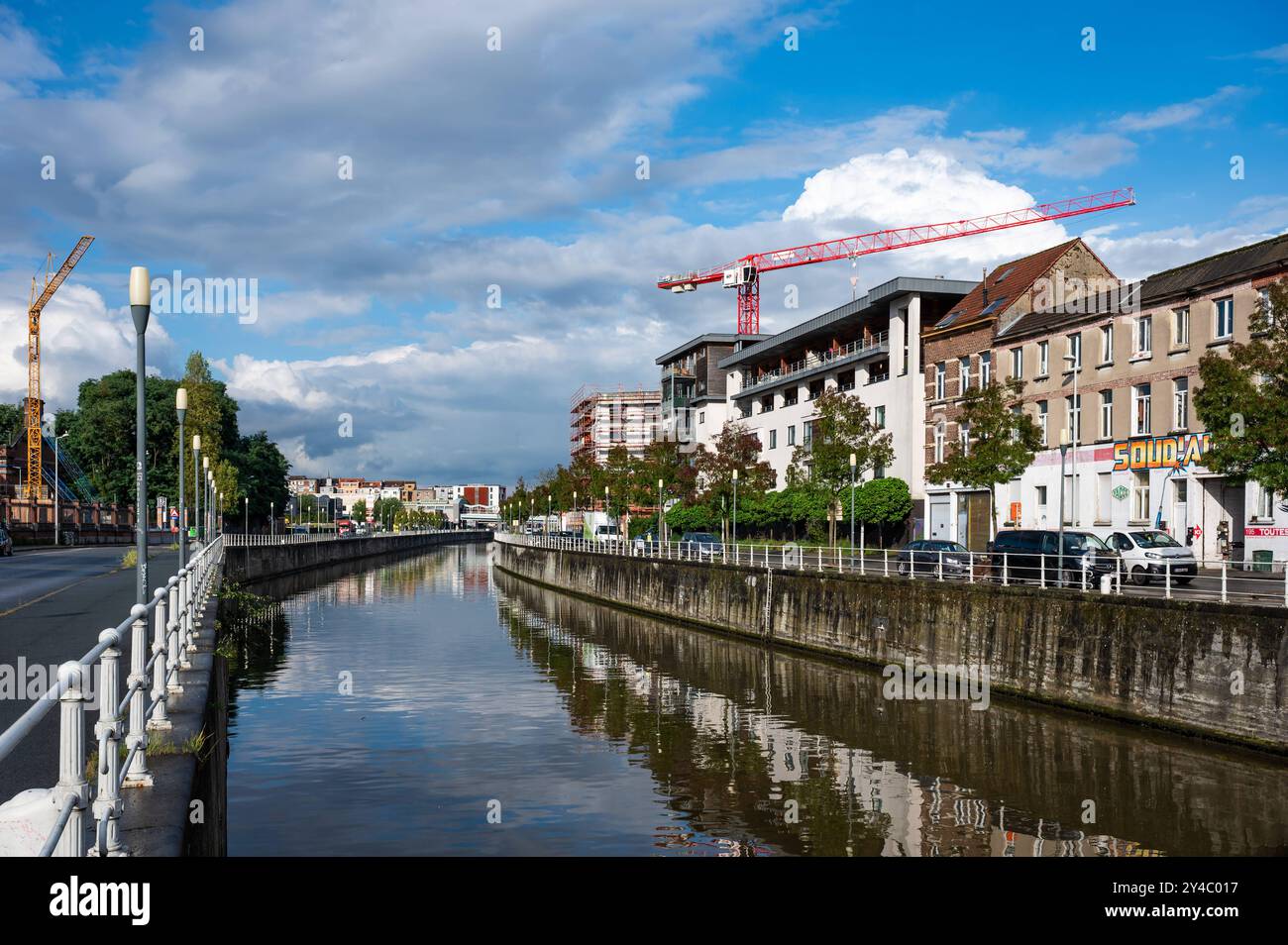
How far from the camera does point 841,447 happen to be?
53.4 m

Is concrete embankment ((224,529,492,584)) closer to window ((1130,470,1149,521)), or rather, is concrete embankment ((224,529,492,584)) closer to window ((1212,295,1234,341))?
window ((1130,470,1149,521))

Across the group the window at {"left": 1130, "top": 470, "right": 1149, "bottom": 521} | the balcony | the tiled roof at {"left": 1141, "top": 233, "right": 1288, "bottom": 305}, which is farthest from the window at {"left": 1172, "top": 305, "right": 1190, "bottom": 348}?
the balcony

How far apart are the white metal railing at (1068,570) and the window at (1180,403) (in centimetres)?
517

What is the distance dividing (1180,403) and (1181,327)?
8.76 feet

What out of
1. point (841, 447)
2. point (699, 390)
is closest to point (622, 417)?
point (699, 390)

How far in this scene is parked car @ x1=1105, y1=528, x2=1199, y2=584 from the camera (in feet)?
90.3

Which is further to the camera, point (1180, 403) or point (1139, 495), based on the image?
point (1139, 495)

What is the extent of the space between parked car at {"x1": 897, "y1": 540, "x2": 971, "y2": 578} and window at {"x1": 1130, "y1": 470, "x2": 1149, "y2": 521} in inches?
415

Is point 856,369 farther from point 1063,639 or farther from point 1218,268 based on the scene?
point 1063,639

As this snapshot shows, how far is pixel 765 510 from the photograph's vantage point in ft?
225

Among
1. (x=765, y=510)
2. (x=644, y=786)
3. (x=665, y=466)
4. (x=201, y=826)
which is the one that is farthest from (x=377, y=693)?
(x=665, y=466)

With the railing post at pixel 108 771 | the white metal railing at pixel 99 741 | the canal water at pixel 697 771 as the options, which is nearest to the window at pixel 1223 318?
the canal water at pixel 697 771
